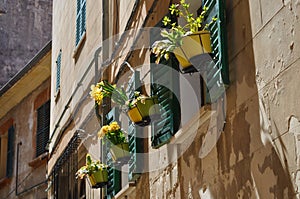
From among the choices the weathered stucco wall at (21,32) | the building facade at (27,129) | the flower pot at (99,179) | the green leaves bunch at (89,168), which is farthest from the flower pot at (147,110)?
the weathered stucco wall at (21,32)

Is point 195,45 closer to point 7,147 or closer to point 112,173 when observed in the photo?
point 112,173

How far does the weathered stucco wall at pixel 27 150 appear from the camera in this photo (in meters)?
17.0

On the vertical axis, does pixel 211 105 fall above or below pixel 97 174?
below

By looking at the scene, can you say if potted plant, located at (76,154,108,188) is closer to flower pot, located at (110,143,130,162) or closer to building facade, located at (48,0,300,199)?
building facade, located at (48,0,300,199)

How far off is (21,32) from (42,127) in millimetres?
7152

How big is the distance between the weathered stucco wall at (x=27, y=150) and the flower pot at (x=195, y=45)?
11.3 meters

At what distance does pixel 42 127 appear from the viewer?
58.0ft

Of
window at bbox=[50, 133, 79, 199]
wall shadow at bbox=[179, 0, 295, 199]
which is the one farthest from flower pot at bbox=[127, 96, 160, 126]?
window at bbox=[50, 133, 79, 199]

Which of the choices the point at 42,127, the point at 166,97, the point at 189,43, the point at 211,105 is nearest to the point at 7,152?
the point at 42,127

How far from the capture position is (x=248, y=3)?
5.16 metres

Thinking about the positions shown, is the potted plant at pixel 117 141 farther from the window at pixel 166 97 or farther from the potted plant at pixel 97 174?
the window at pixel 166 97

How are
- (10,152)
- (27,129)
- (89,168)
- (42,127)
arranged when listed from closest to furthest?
1. (89,168)
2. (42,127)
3. (27,129)
4. (10,152)

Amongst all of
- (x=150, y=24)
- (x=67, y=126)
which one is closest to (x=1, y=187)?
(x=67, y=126)

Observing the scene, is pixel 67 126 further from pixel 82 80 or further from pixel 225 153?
pixel 225 153
